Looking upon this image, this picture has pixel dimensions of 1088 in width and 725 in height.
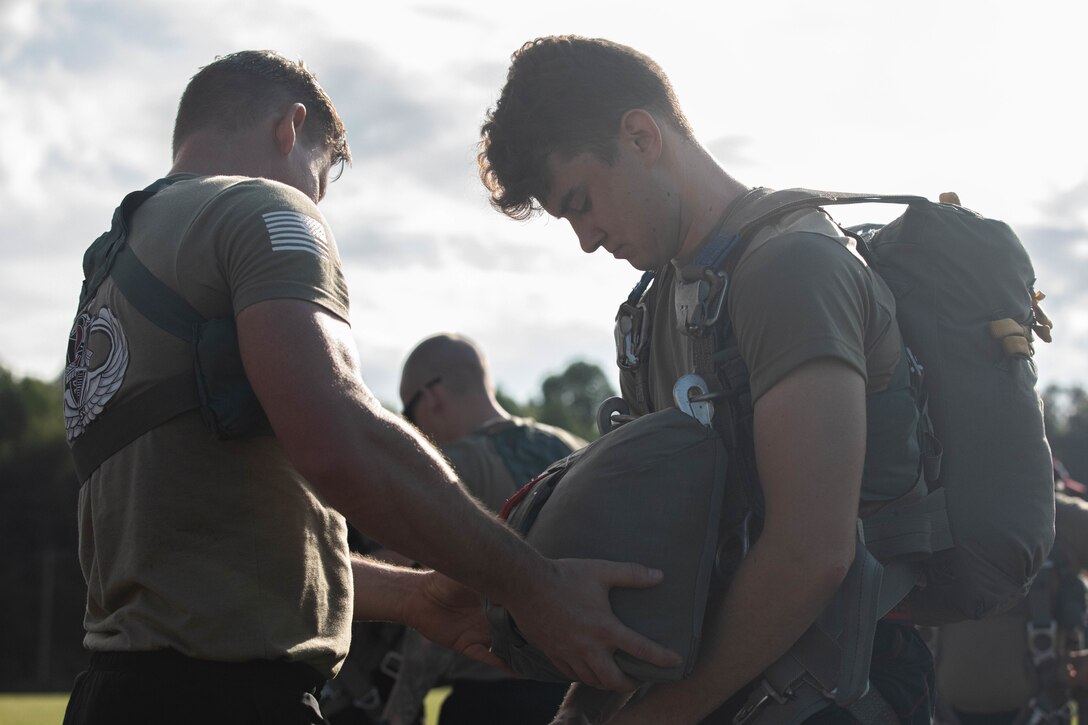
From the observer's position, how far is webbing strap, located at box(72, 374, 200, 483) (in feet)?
9.09

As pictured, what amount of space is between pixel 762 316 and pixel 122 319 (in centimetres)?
155

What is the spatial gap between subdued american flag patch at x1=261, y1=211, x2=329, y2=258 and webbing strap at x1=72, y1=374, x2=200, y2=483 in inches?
15.7

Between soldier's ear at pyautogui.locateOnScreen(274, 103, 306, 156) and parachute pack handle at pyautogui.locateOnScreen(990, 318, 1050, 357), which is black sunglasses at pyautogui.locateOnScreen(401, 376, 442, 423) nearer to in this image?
soldier's ear at pyautogui.locateOnScreen(274, 103, 306, 156)

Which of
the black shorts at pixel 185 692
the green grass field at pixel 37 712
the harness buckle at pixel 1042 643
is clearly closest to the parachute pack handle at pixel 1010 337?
the black shorts at pixel 185 692

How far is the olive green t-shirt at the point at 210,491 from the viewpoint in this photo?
271cm

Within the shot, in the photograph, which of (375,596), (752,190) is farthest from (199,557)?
(752,190)

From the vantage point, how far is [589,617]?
261 centimetres

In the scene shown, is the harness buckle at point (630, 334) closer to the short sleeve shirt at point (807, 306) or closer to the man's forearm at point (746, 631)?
the short sleeve shirt at point (807, 306)

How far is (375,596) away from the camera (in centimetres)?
360

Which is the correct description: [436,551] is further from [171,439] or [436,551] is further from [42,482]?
[42,482]

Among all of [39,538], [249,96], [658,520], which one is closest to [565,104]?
[249,96]

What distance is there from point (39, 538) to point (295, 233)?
34.0 m

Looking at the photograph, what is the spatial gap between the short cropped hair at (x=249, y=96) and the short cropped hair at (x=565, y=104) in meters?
0.63

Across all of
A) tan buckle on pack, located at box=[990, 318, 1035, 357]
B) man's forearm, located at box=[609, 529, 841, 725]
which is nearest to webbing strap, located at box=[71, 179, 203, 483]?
man's forearm, located at box=[609, 529, 841, 725]
